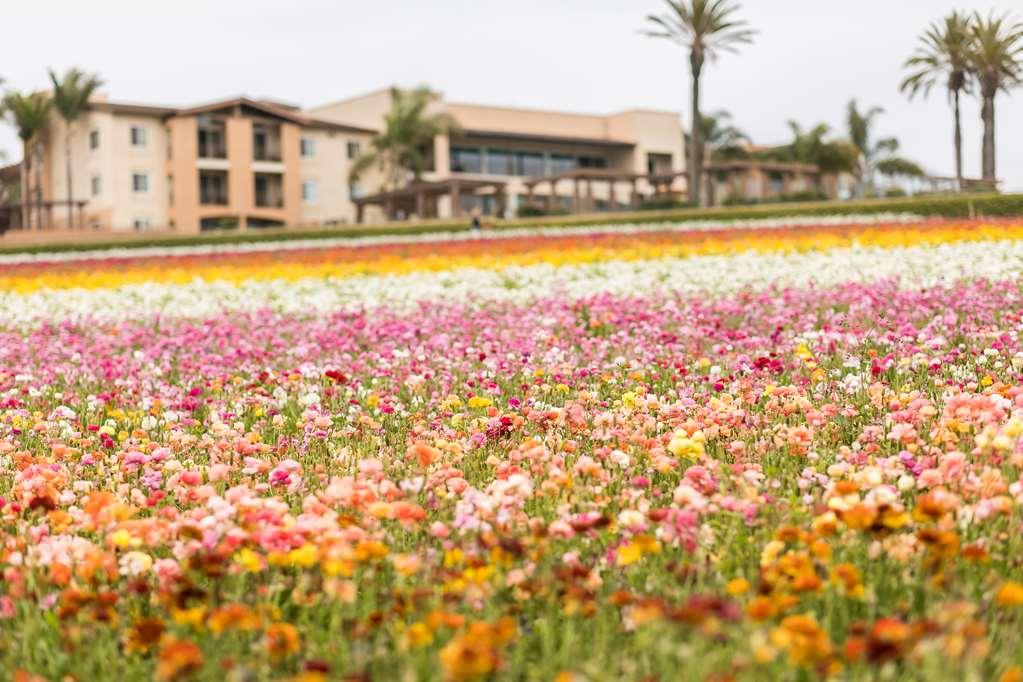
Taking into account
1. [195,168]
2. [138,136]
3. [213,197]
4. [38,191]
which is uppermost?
[138,136]

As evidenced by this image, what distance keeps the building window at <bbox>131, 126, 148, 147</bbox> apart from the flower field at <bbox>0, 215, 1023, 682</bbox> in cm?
5004

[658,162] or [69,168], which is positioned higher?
[658,162]

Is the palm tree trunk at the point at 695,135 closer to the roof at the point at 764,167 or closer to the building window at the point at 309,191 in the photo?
the roof at the point at 764,167

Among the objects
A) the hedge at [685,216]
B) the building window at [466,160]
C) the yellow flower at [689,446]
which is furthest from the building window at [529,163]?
the yellow flower at [689,446]

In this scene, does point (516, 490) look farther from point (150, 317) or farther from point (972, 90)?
point (972, 90)

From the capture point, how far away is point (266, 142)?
61.5 m

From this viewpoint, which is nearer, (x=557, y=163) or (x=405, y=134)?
(x=405, y=134)

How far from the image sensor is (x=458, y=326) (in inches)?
381

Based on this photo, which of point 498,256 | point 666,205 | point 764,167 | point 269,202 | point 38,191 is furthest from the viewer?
point 269,202

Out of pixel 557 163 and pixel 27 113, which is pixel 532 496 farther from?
pixel 557 163

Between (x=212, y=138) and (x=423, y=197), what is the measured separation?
41.3 ft

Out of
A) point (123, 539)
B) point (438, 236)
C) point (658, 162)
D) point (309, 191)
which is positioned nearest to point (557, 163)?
point (658, 162)

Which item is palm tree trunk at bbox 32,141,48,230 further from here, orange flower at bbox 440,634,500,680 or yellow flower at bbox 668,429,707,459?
orange flower at bbox 440,634,500,680

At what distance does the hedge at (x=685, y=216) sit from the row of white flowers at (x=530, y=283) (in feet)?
48.6
